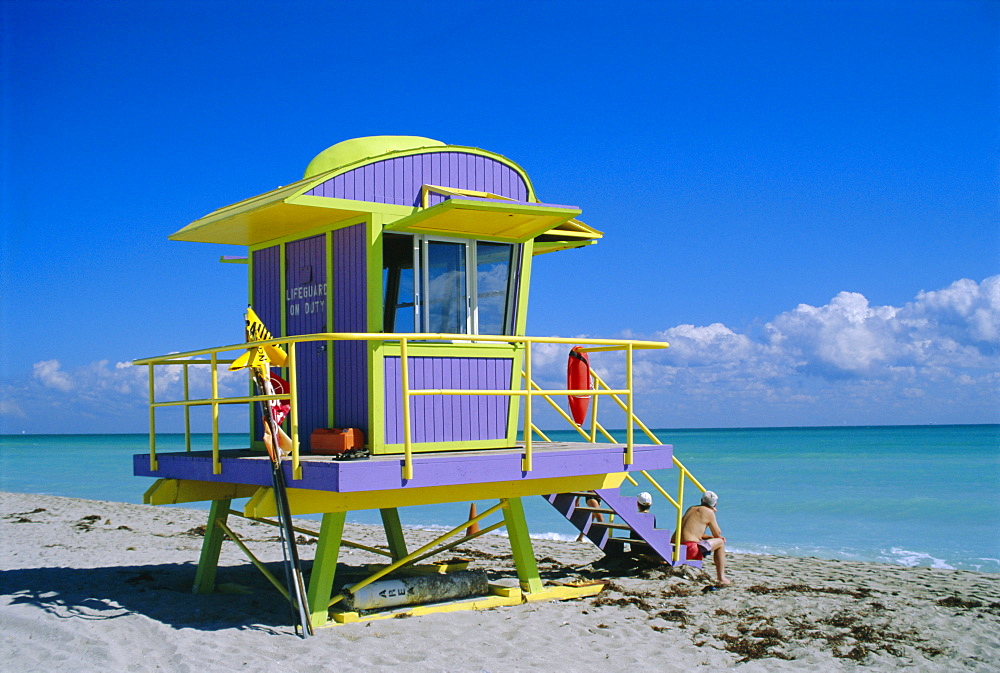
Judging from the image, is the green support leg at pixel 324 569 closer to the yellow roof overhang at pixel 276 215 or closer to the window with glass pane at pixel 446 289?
the window with glass pane at pixel 446 289

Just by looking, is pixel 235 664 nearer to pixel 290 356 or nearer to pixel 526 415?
pixel 290 356

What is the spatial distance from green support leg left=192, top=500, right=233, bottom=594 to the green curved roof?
4039 millimetres

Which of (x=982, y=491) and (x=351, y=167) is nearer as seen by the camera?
(x=351, y=167)

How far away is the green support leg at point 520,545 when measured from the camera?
10.3 meters

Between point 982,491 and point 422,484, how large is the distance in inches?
1379

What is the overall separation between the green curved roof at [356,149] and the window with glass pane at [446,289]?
1.17 m

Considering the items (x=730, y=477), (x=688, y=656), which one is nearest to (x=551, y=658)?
(x=688, y=656)

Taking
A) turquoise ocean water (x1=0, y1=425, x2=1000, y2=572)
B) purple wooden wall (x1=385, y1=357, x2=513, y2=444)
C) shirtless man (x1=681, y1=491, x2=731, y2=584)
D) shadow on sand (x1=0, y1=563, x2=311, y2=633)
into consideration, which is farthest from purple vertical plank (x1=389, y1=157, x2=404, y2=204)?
turquoise ocean water (x1=0, y1=425, x2=1000, y2=572)

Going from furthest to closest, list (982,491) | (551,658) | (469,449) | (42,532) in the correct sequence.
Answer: (982,491), (42,532), (469,449), (551,658)

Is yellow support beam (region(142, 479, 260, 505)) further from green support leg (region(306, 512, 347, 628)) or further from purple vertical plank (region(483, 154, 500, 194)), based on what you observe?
purple vertical plank (region(483, 154, 500, 194))

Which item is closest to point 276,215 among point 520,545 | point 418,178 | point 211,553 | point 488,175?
point 418,178

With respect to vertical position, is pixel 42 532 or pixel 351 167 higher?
pixel 351 167

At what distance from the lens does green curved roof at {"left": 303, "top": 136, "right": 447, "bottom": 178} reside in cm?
1024

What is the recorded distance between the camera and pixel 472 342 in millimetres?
9938
